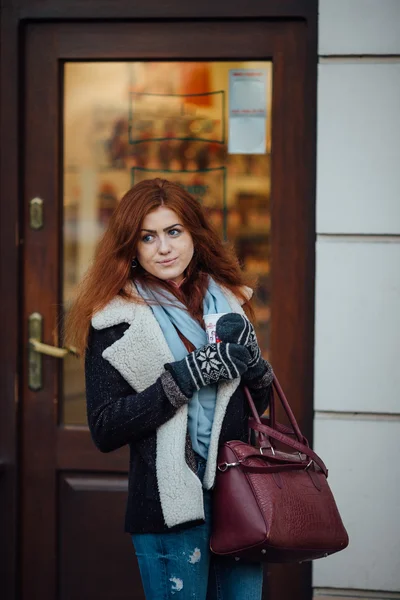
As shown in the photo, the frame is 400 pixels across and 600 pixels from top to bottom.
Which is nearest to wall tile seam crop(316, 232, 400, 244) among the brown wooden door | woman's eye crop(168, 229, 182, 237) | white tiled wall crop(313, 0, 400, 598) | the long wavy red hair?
white tiled wall crop(313, 0, 400, 598)

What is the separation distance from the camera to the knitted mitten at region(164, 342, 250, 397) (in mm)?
2070

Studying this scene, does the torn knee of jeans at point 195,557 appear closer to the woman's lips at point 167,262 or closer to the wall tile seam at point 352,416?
the woman's lips at point 167,262

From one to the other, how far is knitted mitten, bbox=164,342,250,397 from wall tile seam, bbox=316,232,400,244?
1.29m

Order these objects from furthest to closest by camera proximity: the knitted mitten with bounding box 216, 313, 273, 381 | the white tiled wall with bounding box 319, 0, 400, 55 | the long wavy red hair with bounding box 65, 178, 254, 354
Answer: the white tiled wall with bounding box 319, 0, 400, 55
the long wavy red hair with bounding box 65, 178, 254, 354
the knitted mitten with bounding box 216, 313, 273, 381

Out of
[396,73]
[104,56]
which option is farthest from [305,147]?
[104,56]

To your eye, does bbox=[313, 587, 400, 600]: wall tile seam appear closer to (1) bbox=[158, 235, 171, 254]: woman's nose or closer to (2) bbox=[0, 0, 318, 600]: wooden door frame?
(2) bbox=[0, 0, 318, 600]: wooden door frame

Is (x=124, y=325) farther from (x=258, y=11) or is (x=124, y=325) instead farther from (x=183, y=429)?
(x=258, y=11)

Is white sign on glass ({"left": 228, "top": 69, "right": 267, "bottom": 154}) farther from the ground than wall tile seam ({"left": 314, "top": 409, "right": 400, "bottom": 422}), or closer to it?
farther from the ground

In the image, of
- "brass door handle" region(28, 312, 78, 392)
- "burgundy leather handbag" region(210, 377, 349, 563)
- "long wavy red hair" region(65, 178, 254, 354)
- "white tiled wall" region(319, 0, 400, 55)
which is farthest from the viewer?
"brass door handle" region(28, 312, 78, 392)

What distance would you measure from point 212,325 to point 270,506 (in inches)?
19.4

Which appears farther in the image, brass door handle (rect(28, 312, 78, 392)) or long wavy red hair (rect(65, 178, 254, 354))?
brass door handle (rect(28, 312, 78, 392))

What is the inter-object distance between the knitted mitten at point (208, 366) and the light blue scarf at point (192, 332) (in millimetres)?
106

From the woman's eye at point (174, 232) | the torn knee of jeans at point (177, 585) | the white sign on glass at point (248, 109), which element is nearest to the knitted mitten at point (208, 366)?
the woman's eye at point (174, 232)

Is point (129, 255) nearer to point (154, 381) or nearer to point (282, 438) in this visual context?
point (154, 381)
